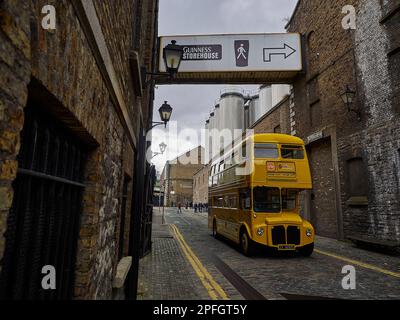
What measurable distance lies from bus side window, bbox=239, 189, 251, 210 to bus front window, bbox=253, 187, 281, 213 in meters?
0.29

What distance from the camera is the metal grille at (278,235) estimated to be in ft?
29.2

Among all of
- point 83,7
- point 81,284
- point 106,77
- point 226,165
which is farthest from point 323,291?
point 226,165

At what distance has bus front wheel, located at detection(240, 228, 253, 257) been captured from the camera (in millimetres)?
9211

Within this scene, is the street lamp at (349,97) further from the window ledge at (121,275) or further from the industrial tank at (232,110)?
the industrial tank at (232,110)

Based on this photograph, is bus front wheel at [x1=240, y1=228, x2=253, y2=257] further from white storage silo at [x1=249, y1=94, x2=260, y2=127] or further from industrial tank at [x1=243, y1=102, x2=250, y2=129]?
industrial tank at [x1=243, y1=102, x2=250, y2=129]

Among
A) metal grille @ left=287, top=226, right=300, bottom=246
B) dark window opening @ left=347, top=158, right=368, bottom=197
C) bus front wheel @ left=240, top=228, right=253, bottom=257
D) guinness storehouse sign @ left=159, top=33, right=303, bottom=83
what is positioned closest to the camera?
metal grille @ left=287, top=226, right=300, bottom=246

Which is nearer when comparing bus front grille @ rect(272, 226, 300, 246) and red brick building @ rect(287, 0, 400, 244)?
bus front grille @ rect(272, 226, 300, 246)

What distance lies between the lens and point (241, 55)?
1644 centimetres

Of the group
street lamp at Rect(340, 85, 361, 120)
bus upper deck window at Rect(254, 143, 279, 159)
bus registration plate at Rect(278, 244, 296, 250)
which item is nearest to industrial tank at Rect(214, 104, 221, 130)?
street lamp at Rect(340, 85, 361, 120)

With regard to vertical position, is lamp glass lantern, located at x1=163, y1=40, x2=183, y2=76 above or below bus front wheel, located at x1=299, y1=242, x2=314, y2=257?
above

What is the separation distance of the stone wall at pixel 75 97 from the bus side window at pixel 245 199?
6.43m

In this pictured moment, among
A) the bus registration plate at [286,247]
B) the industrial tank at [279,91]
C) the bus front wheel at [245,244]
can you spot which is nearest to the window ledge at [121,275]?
the bus front wheel at [245,244]

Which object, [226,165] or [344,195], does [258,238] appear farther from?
[344,195]

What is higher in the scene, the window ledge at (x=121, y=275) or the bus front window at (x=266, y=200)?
the bus front window at (x=266, y=200)
